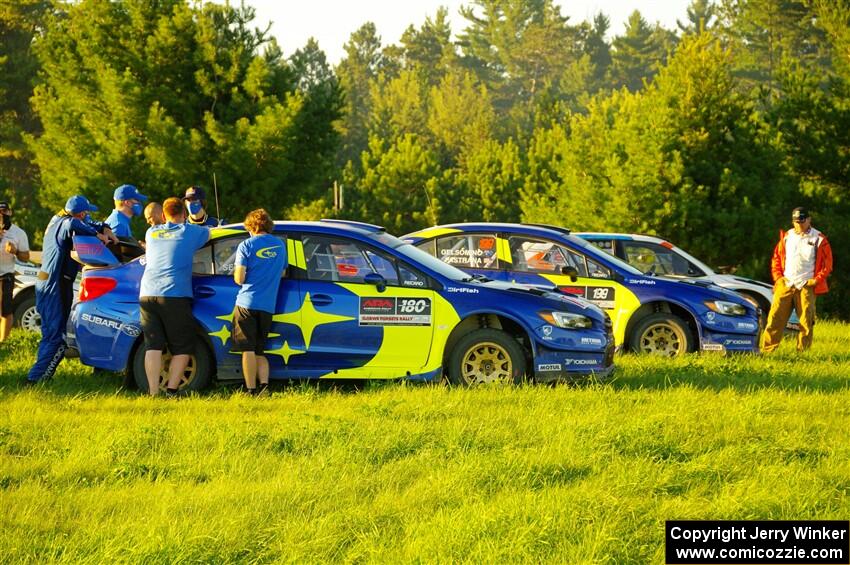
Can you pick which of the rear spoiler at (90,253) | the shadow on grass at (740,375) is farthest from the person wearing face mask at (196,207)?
the shadow on grass at (740,375)

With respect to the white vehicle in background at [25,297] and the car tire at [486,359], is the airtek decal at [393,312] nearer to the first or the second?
the car tire at [486,359]

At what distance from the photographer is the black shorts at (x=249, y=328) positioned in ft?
31.7

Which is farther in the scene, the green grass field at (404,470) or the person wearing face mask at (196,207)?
the person wearing face mask at (196,207)

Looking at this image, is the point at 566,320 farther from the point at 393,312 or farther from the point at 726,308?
the point at 726,308

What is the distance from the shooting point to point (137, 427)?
26.7ft

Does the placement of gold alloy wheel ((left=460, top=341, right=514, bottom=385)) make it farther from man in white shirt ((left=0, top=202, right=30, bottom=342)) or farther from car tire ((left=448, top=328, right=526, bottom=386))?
man in white shirt ((left=0, top=202, right=30, bottom=342))

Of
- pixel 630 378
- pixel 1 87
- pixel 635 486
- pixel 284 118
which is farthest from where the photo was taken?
pixel 1 87

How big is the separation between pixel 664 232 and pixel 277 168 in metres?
9.89

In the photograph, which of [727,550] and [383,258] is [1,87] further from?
[727,550]

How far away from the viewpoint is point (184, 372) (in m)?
9.97

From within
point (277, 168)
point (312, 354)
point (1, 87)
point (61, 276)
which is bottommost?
point (312, 354)

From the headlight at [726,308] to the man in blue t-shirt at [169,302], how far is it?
5843mm

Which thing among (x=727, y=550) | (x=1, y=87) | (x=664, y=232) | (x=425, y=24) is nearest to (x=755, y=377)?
(x=727, y=550)

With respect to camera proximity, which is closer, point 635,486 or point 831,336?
point 635,486
